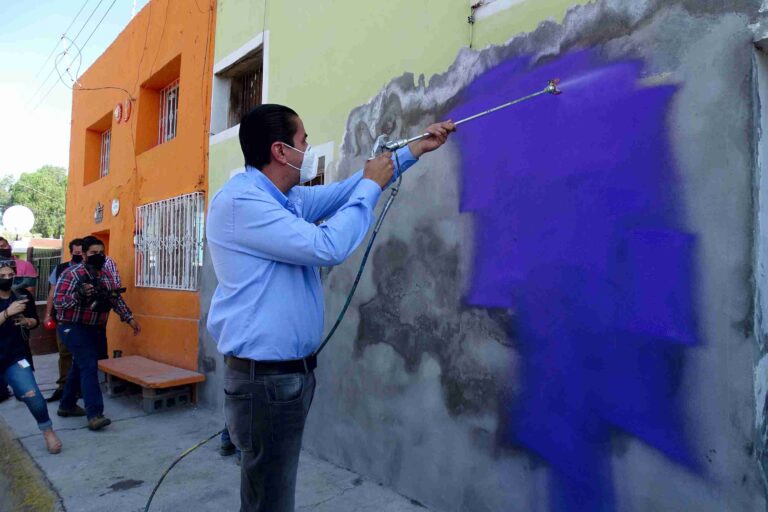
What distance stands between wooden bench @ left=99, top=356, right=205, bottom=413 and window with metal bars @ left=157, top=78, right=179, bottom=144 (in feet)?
9.99

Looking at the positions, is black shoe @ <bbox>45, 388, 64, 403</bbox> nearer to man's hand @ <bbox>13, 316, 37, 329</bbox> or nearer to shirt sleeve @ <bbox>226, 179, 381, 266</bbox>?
man's hand @ <bbox>13, 316, 37, 329</bbox>

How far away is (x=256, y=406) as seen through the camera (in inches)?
71.3

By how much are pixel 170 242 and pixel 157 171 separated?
44.5 inches

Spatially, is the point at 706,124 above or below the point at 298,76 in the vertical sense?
below

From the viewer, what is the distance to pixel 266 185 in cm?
194

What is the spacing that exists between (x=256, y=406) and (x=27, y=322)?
11.0ft

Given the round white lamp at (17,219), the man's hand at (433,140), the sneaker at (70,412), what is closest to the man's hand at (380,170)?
the man's hand at (433,140)

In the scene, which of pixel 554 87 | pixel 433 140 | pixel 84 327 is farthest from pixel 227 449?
pixel 554 87

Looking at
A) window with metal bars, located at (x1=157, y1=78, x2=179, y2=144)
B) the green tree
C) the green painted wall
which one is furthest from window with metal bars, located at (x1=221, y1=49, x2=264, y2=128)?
the green tree

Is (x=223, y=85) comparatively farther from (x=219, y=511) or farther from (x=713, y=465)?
(x=713, y=465)

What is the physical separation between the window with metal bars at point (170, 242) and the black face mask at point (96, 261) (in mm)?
784

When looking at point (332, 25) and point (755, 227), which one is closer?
point (755, 227)

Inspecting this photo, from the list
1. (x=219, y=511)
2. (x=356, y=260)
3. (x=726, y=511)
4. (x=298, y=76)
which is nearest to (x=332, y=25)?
(x=298, y=76)

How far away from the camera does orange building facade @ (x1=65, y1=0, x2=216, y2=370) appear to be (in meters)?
5.96
